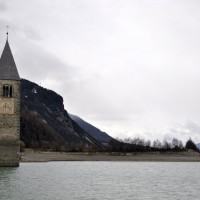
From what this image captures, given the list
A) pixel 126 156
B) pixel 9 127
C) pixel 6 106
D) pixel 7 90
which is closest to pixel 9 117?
pixel 9 127

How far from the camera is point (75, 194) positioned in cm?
3722

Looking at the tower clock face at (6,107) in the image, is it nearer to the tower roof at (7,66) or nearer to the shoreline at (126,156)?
the tower roof at (7,66)

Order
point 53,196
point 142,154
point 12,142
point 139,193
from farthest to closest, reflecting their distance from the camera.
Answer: point 142,154
point 12,142
point 139,193
point 53,196

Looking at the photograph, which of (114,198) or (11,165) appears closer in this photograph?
(114,198)

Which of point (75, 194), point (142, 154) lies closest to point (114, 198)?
point (75, 194)

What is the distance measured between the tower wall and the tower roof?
727 millimetres

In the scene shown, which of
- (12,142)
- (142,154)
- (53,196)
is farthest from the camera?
(142,154)

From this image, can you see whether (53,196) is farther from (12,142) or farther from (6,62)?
(6,62)

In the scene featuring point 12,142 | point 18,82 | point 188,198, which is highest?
point 18,82

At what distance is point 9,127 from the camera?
63219mm

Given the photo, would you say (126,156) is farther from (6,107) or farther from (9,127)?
(6,107)

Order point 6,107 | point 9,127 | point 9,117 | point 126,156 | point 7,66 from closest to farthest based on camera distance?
Result: point 9,127 < point 9,117 < point 6,107 < point 7,66 < point 126,156

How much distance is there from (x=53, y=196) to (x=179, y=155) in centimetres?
11751

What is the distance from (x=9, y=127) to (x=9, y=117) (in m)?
1.32
